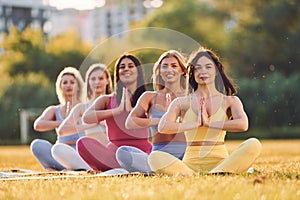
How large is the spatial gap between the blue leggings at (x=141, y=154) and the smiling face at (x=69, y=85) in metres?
2.35

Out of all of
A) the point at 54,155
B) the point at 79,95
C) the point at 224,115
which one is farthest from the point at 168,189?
the point at 79,95

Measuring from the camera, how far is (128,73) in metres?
7.26

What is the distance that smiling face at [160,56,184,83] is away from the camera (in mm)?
6824

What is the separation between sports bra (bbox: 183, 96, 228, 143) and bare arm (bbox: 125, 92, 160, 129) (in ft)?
1.89

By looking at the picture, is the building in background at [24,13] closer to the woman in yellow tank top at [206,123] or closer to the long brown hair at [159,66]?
the long brown hair at [159,66]

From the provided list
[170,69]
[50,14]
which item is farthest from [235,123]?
[50,14]

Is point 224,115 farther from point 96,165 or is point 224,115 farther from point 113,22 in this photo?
point 113,22

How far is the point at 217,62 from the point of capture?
21.0ft

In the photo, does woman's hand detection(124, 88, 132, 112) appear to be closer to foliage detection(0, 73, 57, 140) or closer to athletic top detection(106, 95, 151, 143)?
athletic top detection(106, 95, 151, 143)

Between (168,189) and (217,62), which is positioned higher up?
(217,62)

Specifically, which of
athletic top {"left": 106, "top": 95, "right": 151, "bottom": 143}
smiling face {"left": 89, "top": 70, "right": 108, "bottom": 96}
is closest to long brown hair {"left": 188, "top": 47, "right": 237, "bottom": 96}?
athletic top {"left": 106, "top": 95, "right": 151, "bottom": 143}

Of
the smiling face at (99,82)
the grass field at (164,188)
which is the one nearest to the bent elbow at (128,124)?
the grass field at (164,188)

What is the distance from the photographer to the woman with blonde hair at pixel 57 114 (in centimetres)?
881

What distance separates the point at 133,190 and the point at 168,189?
216 mm
